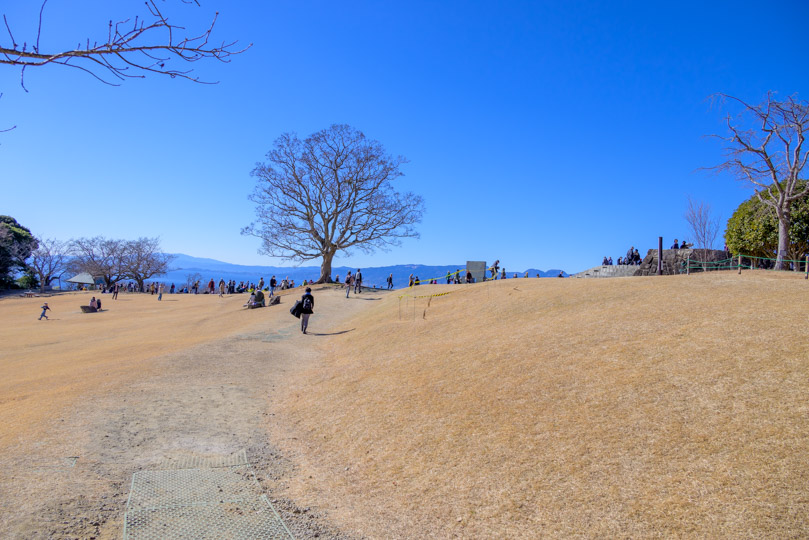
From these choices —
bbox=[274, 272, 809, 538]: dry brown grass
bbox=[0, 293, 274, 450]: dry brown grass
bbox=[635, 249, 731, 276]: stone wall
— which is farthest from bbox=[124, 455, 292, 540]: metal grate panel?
bbox=[635, 249, 731, 276]: stone wall

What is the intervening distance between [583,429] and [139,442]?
676cm

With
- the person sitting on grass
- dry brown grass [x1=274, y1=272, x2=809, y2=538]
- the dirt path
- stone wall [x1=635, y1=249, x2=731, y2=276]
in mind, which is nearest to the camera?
dry brown grass [x1=274, y1=272, x2=809, y2=538]

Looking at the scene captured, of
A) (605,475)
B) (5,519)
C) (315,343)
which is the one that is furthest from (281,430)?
(315,343)

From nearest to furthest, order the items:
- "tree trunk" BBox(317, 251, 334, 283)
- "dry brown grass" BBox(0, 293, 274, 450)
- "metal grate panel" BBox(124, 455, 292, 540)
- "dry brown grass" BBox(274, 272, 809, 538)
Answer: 1. "dry brown grass" BBox(274, 272, 809, 538)
2. "metal grate panel" BBox(124, 455, 292, 540)
3. "dry brown grass" BBox(0, 293, 274, 450)
4. "tree trunk" BBox(317, 251, 334, 283)

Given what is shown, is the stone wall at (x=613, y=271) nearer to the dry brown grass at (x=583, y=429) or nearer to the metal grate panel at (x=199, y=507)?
the dry brown grass at (x=583, y=429)

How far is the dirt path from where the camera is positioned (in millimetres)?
5094

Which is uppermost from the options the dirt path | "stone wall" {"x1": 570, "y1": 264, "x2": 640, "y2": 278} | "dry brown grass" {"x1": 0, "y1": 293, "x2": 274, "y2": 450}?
"stone wall" {"x1": 570, "y1": 264, "x2": 640, "y2": 278}

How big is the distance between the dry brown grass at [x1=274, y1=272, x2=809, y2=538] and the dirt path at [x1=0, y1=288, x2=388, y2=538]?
0.54 m

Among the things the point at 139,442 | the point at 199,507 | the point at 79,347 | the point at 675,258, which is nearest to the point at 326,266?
the point at 79,347

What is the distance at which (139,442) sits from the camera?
286 inches


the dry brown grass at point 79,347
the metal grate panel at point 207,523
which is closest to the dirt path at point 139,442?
the metal grate panel at point 207,523

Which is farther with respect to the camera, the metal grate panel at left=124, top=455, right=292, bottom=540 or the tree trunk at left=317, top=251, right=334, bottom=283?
the tree trunk at left=317, top=251, right=334, bottom=283

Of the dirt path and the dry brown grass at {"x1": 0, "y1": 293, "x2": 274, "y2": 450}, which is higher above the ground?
the dry brown grass at {"x1": 0, "y1": 293, "x2": 274, "y2": 450}

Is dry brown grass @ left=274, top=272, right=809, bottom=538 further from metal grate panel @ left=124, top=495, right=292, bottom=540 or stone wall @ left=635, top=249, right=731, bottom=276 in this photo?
stone wall @ left=635, top=249, right=731, bottom=276
